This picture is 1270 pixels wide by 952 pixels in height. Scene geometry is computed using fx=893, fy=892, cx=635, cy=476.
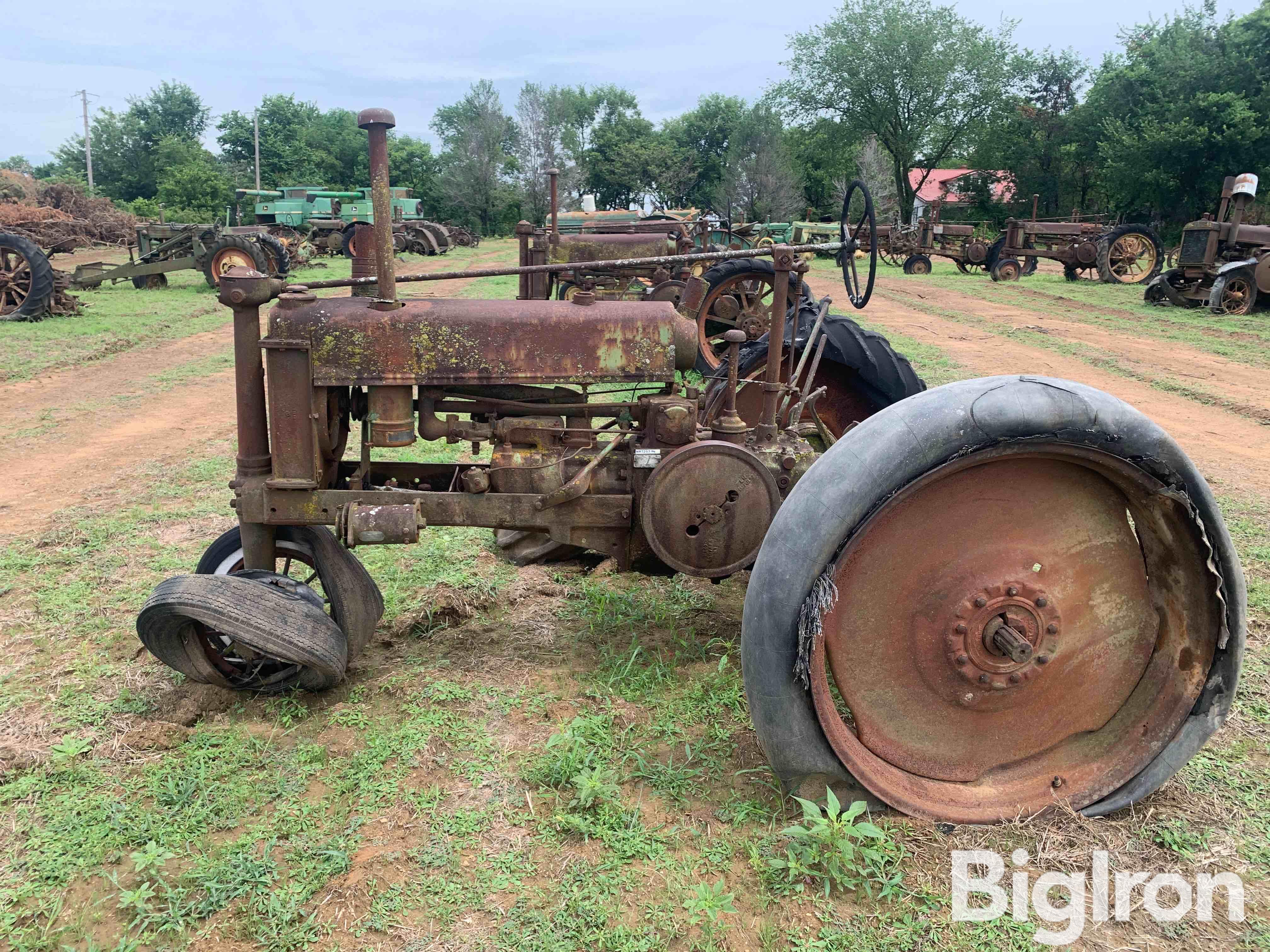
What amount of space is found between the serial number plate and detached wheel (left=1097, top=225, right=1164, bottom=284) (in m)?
21.6

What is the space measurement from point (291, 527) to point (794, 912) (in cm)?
230

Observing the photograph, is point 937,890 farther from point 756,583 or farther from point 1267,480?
point 1267,480

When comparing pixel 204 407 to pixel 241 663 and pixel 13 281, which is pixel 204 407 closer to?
pixel 241 663

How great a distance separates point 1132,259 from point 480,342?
74.3ft

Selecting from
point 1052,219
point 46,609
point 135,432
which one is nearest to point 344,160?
point 1052,219

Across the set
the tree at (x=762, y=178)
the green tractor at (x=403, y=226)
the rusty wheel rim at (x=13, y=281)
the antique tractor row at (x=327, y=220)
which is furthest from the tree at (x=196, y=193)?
the rusty wheel rim at (x=13, y=281)

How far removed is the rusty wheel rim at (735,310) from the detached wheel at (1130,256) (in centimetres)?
1567

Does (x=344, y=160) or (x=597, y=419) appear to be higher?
(x=344, y=160)

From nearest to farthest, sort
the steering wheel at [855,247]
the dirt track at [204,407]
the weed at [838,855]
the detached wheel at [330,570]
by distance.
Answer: the weed at [838,855] < the detached wheel at [330,570] < the steering wheel at [855,247] < the dirt track at [204,407]

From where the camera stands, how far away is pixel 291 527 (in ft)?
11.4

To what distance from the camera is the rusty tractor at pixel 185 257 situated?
1708 cm

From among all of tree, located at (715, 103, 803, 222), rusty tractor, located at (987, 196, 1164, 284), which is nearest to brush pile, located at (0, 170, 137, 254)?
rusty tractor, located at (987, 196, 1164, 284)

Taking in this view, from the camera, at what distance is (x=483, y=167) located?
48.2 meters

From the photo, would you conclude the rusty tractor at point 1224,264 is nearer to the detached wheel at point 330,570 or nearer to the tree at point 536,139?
the detached wheel at point 330,570
